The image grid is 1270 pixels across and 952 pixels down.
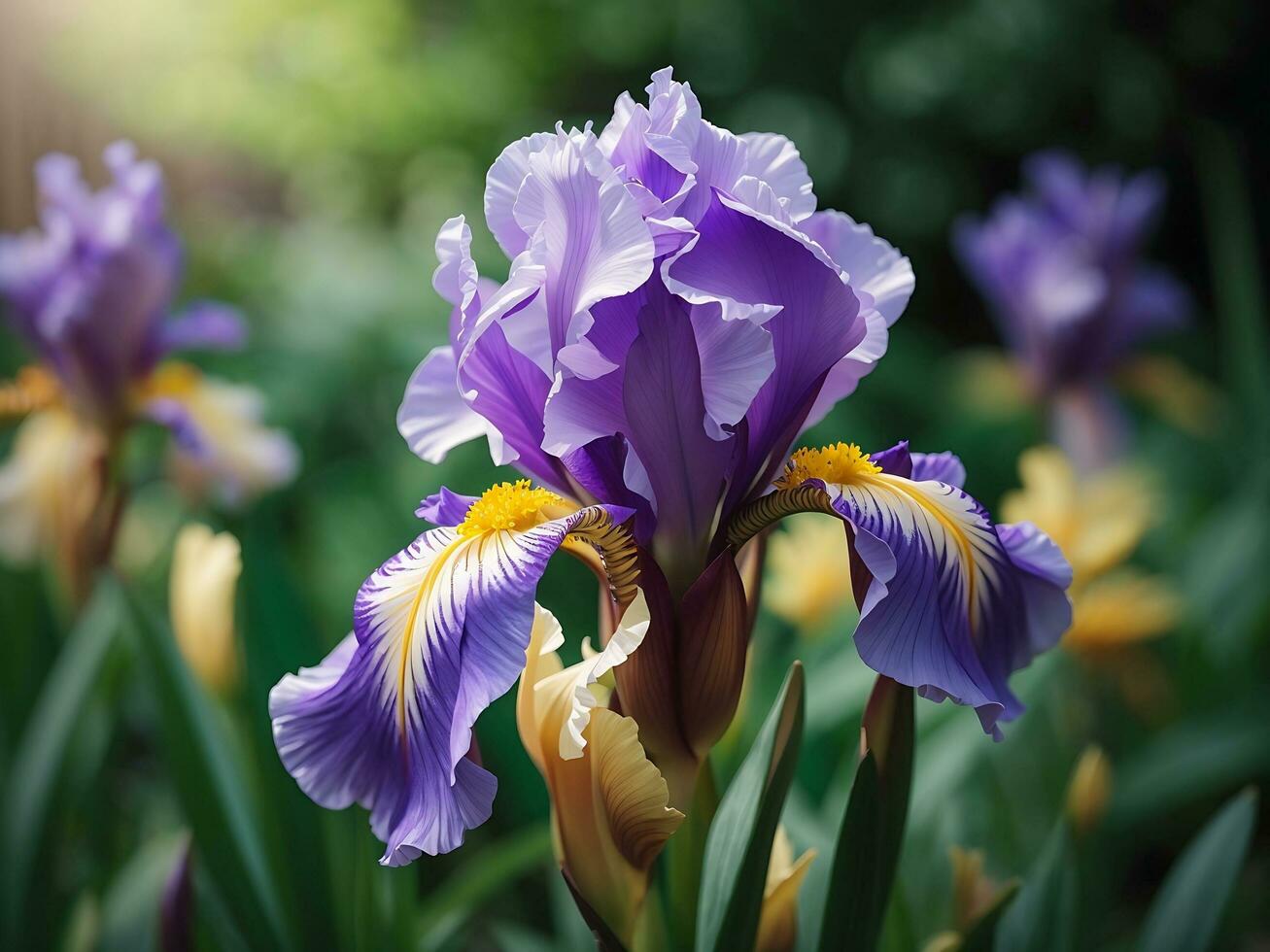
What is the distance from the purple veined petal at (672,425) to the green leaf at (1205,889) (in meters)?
0.64

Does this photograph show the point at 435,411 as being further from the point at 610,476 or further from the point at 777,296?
the point at 777,296

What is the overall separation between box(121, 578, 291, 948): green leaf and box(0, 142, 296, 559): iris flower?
1.42 ft

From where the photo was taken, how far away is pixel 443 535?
73cm

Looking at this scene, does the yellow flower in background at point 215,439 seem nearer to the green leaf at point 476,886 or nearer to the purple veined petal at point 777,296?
the green leaf at point 476,886

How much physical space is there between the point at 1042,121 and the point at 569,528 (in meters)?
4.49

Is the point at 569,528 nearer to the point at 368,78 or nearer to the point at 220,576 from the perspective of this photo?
the point at 220,576

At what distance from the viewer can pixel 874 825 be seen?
2.35ft

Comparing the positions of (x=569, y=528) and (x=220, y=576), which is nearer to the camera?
(x=569, y=528)

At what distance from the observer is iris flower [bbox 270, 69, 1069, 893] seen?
64cm

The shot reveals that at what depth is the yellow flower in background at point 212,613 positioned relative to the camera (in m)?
1.04

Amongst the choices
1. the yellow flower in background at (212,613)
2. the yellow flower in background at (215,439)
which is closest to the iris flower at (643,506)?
the yellow flower in background at (212,613)

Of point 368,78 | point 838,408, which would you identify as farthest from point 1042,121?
point 368,78

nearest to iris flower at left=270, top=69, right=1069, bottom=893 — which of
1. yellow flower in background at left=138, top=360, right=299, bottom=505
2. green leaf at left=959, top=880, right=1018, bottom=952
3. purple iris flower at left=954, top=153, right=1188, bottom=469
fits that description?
green leaf at left=959, top=880, right=1018, bottom=952

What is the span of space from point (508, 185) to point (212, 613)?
1.90 feet
